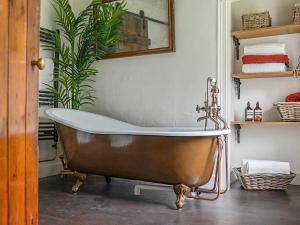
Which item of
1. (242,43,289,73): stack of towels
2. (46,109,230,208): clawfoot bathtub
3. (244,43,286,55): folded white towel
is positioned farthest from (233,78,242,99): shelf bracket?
(46,109,230,208): clawfoot bathtub

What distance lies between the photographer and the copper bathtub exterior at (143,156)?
229 centimetres

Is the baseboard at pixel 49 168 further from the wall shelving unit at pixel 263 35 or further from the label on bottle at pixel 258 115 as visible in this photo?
the label on bottle at pixel 258 115

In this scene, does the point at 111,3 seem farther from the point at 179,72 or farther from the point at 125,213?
the point at 125,213

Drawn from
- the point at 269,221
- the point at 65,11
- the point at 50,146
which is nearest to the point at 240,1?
the point at 65,11

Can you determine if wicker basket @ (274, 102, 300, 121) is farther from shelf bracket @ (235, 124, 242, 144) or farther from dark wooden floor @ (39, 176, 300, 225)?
dark wooden floor @ (39, 176, 300, 225)

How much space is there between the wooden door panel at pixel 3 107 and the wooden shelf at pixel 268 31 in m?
2.56

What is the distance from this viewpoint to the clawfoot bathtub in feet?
7.52

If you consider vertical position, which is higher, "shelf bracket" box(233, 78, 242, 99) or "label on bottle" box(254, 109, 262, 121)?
"shelf bracket" box(233, 78, 242, 99)

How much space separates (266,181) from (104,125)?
5.14 feet

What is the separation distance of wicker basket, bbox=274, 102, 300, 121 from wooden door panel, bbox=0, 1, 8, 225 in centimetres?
256

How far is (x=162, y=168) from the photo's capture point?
2365 millimetres

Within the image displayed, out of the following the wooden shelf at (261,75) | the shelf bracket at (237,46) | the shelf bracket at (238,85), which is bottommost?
the shelf bracket at (238,85)

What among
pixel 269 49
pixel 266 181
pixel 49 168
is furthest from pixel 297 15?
pixel 49 168

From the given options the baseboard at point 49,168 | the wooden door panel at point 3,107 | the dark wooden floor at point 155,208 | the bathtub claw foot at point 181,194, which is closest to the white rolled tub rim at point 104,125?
the bathtub claw foot at point 181,194
